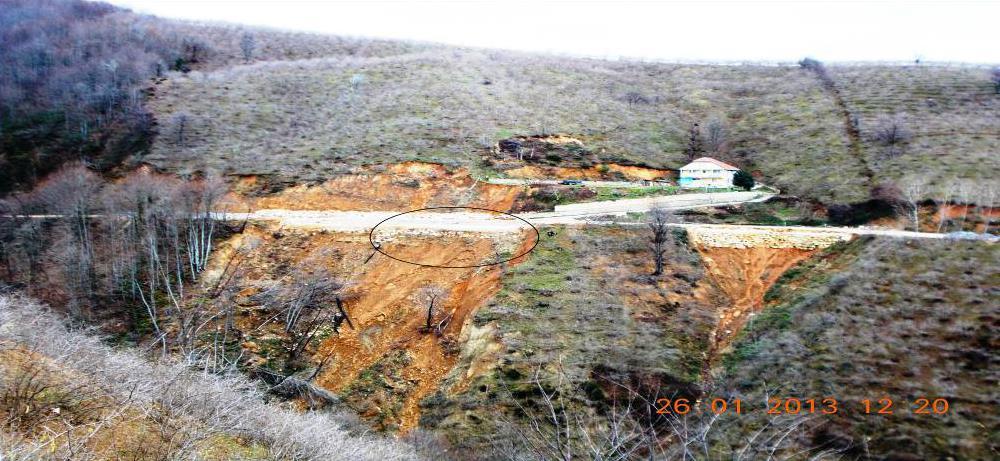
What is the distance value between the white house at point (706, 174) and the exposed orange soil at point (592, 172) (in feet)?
5.85

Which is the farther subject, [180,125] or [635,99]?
[635,99]

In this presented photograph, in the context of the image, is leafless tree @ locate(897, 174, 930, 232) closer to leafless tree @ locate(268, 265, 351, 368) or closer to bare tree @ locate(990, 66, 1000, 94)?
bare tree @ locate(990, 66, 1000, 94)

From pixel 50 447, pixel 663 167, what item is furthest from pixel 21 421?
pixel 663 167

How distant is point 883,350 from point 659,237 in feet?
31.9

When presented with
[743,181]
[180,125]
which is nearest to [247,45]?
[180,125]

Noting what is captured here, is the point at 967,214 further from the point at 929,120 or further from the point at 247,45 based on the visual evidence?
the point at 247,45

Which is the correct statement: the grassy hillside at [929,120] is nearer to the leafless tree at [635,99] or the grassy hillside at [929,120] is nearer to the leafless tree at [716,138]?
the leafless tree at [716,138]

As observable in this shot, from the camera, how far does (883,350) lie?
17000 mm

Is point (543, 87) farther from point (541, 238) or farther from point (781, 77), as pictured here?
point (541, 238)

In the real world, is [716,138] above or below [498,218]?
above

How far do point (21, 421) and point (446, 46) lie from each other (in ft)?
220

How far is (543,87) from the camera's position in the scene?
52.5 m

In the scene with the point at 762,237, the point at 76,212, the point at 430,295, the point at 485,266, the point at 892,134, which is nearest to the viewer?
the point at 430,295

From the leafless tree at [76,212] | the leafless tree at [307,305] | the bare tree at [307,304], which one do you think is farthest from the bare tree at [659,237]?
the leafless tree at [76,212]
